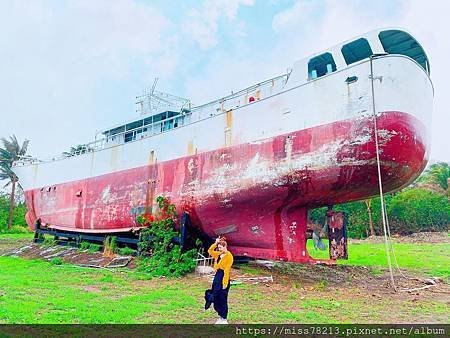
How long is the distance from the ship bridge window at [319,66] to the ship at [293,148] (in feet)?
0.08

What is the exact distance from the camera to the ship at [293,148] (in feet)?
27.3

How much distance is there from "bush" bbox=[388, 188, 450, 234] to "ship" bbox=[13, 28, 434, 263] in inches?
849

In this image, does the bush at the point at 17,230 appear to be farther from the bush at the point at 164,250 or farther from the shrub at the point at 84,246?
the bush at the point at 164,250

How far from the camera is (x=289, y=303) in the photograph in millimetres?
7188

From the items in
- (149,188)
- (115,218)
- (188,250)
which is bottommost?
(188,250)

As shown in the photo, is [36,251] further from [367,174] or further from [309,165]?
[367,174]

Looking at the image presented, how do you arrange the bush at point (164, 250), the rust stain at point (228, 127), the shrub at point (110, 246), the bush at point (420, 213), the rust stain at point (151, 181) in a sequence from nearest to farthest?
1. the bush at point (164, 250)
2. the rust stain at point (228, 127)
3. the rust stain at point (151, 181)
4. the shrub at point (110, 246)
5. the bush at point (420, 213)

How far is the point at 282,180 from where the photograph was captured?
9.45 m

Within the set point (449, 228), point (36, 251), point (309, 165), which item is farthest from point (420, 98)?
point (449, 228)

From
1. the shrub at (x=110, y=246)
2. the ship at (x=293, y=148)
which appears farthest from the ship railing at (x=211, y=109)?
the shrub at (x=110, y=246)

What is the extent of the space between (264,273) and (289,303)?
3388mm

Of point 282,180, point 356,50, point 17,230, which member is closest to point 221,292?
point 282,180

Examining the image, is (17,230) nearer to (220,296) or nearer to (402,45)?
(220,296)

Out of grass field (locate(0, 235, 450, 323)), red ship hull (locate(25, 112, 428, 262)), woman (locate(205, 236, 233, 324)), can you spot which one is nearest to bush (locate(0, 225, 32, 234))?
red ship hull (locate(25, 112, 428, 262))
